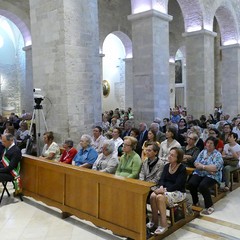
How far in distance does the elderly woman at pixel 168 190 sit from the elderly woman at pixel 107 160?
2.65 feet

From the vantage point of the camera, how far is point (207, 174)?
492cm

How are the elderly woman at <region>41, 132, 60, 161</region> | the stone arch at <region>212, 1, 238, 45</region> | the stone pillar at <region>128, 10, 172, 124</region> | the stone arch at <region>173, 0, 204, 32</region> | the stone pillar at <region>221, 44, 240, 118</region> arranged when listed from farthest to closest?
the stone pillar at <region>221, 44, 240, 118</region> < the stone arch at <region>212, 1, 238, 45</region> < the stone arch at <region>173, 0, 204, 32</region> < the stone pillar at <region>128, 10, 172, 124</region> < the elderly woman at <region>41, 132, 60, 161</region>

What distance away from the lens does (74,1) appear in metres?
7.35

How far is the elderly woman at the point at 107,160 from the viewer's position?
475cm

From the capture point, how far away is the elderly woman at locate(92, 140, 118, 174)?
4.75m

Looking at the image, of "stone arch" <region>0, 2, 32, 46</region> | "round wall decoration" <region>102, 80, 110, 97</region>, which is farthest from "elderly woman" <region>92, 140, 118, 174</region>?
"round wall decoration" <region>102, 80, 110, 97</region>

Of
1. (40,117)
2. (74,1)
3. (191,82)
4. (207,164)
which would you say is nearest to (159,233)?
(207,164)

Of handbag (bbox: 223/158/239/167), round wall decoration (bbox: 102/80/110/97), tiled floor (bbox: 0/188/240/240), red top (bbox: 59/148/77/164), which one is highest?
round wall decoration (bbox: 102/80/110/97)

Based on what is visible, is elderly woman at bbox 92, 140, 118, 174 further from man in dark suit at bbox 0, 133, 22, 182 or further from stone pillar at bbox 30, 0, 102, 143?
stone pillar at bbox 30, 0, 102, 143

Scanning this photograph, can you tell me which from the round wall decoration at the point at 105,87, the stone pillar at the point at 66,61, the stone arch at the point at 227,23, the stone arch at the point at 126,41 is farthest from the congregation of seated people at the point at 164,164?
the round wall decoration at the point at 105,87

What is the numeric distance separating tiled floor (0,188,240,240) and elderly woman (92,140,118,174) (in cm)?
87

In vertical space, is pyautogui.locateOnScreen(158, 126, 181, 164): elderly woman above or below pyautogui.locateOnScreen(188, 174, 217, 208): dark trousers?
above

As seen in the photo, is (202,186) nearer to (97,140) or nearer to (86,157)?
(86,157)

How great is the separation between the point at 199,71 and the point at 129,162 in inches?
389
